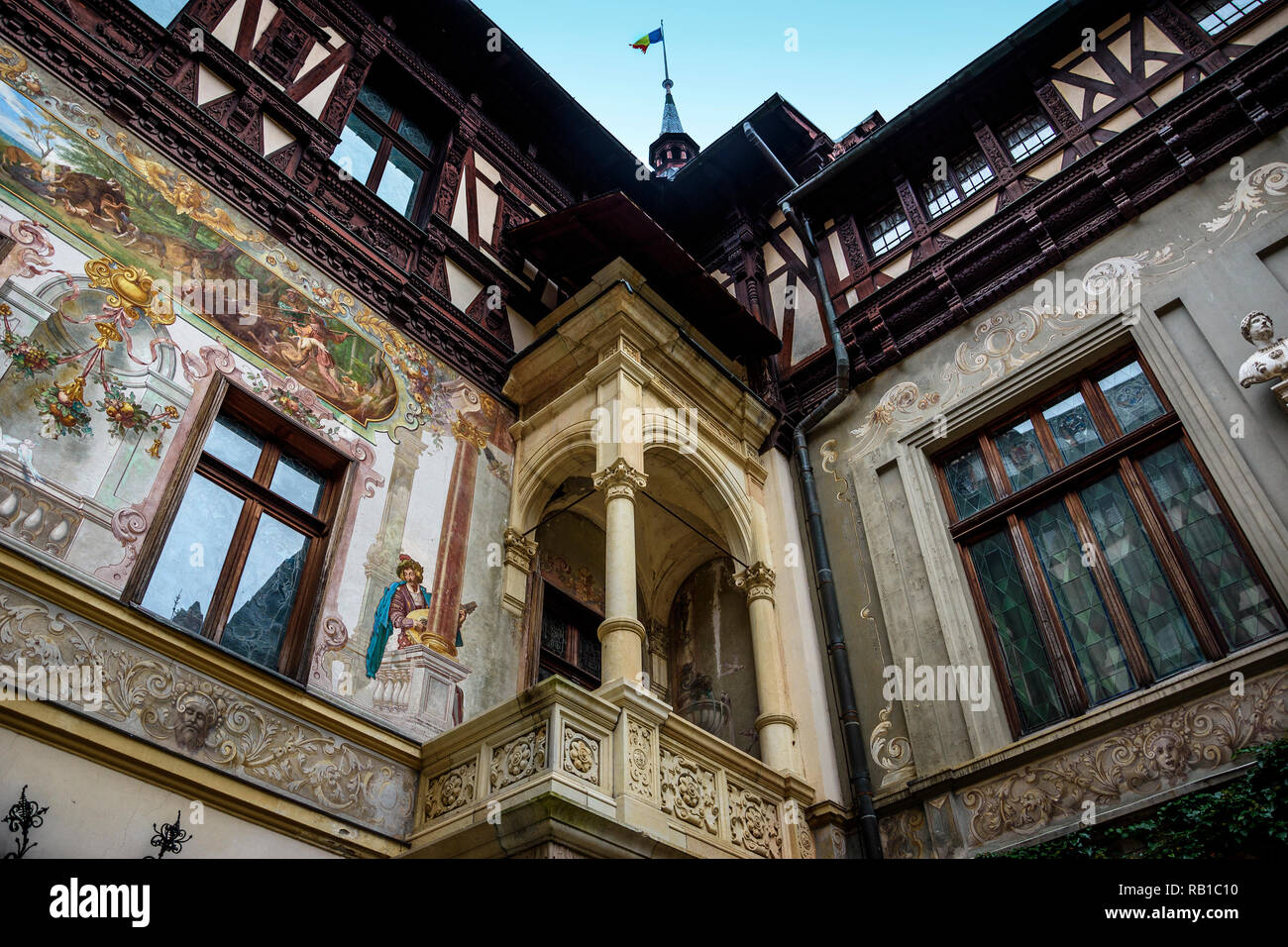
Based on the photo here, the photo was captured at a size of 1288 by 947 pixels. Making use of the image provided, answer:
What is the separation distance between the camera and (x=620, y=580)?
7.20 meters

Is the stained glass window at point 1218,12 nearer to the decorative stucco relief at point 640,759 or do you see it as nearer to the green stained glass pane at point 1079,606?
the green stained glass pane at point 1079,606

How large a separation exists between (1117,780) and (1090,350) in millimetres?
3804

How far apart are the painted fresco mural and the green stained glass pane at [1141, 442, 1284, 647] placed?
5.40 metres

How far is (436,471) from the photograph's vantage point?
8.01m

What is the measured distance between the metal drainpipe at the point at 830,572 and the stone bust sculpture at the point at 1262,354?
3.87 m

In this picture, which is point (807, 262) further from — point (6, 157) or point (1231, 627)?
point (6, 157)

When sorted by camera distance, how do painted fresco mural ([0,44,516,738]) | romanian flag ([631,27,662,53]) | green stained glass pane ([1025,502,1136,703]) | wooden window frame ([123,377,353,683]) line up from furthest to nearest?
romanian flag ([631,27,662,53])
green stained glass pane ([1025,502,1136,703])
wooden window frame ([123,377,353,683])
painted fresco mural ([0,44,516,738])

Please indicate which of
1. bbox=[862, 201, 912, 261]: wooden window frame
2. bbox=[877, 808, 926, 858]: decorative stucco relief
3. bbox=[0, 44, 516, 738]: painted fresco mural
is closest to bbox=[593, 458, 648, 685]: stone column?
bbox=[0, 44, 516, 738]: painted fresco mural

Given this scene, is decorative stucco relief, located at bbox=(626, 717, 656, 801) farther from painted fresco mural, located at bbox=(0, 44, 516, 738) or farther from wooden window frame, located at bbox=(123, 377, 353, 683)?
wooden window frame, located at bbox=(123, 377, 353, 683)

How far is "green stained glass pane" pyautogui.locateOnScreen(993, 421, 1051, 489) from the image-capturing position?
8.38 metres

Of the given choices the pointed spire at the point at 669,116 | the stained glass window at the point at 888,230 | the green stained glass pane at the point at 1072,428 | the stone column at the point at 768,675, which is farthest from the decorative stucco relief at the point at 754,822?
the pointed spire at the point at 669,116

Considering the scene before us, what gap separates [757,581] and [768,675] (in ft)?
3.23
